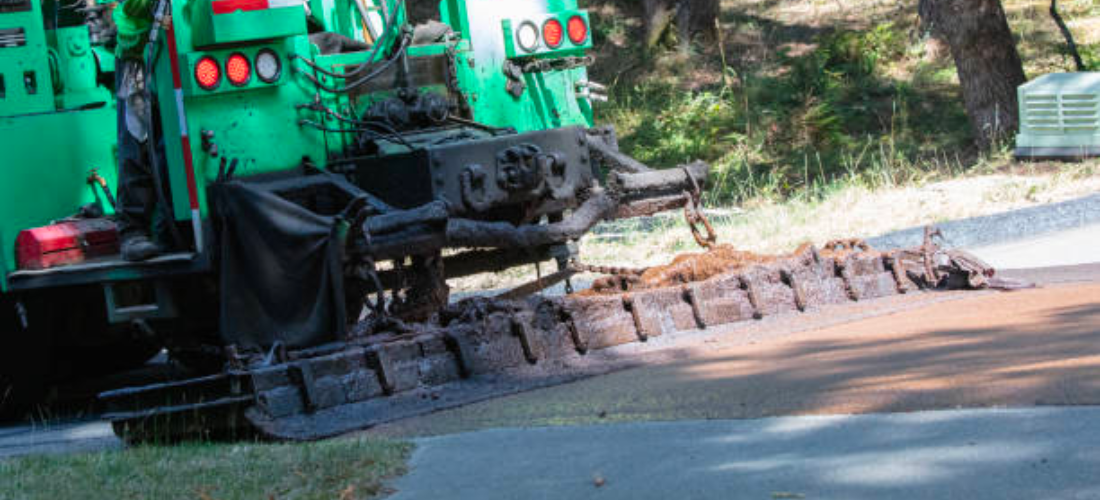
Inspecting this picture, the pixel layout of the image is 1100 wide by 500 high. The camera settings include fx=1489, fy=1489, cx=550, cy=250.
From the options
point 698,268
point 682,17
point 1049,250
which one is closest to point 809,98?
point 682,17

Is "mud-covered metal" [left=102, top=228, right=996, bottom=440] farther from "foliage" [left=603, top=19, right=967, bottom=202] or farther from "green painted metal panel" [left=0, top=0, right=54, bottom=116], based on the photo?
"foliage" [left=603, top=19, right=967, bottom=202]

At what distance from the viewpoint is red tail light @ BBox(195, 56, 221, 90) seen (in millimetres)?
7250

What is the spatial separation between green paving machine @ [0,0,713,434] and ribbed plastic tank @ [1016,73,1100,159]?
5.93m

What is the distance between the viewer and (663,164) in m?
19.1

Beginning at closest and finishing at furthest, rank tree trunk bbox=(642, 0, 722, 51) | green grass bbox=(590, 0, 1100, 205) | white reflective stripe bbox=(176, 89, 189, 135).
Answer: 1. white reflective stripe bbox=(176, 89, 189, 135)
2. green grass bbox=(590, 0, 1100, 205)
3. tree trunk bbox=(642, 0, 722, 51)

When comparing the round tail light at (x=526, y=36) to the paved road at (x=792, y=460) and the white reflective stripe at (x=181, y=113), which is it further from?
the paved road at (x=792, y=460)

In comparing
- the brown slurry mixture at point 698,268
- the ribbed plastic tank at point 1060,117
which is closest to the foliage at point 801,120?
the ribbed plastic tank at point 1060,117

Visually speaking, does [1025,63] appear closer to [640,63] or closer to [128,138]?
[640,63]

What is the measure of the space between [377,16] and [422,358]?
312cm

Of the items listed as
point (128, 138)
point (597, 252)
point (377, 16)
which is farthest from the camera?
point (597, 252)

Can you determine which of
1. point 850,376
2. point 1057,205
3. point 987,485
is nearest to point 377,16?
point 850,376

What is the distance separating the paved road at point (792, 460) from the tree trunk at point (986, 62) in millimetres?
10973

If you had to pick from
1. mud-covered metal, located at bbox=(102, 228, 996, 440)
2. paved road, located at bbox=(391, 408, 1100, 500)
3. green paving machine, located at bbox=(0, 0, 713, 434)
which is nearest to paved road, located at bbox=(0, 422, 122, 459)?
green paving machine, located at bbox=(0, 0, 713, 434)

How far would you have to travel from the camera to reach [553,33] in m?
9.07
